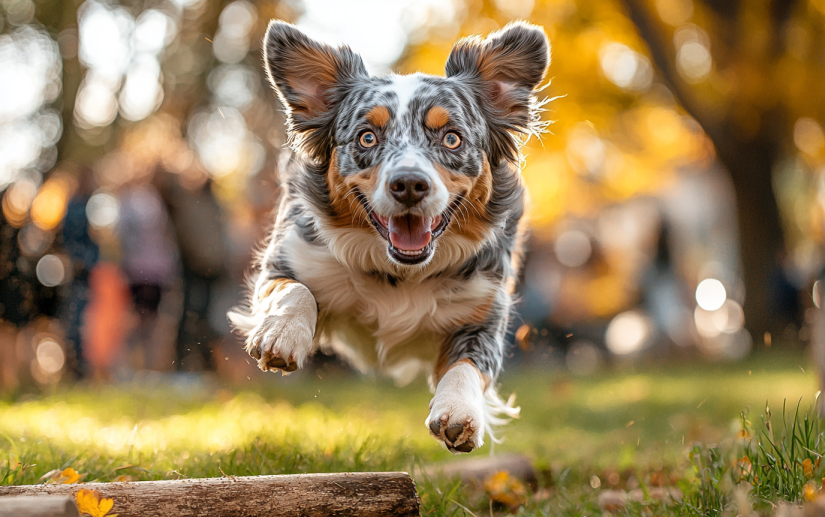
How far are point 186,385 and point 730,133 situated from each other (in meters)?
9.91

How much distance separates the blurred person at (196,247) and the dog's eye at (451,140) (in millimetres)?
4653

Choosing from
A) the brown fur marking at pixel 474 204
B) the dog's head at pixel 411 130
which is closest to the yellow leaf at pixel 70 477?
the dog's head at pixel 411 130

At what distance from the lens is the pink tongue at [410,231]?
10.9ft

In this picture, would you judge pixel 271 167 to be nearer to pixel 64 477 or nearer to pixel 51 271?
pixel 51 271

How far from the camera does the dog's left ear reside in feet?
12.8

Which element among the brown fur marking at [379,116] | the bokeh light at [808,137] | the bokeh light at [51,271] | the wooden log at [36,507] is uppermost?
the bokeh light at [808,137]

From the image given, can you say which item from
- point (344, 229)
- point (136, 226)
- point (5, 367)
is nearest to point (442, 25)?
point (136, 226)

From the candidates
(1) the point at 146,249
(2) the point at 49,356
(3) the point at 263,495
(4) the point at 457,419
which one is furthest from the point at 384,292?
(2) the point at 49,356

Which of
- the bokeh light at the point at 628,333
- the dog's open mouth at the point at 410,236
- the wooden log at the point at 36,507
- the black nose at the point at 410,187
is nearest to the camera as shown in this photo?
the wooden log at the point at 36,507

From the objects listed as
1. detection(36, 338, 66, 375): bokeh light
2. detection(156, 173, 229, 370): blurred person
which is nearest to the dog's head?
detection(156, 173, 229, 370): blurred person

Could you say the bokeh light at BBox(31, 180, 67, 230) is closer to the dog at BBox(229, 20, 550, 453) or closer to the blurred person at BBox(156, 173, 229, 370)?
the blurred person at BBox(156, 173, 229, 370)

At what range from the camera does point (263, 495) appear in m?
2.43

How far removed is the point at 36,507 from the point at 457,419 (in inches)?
61.9

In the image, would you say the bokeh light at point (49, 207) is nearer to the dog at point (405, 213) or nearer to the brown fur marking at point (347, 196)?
the dog at point (405, 213)
